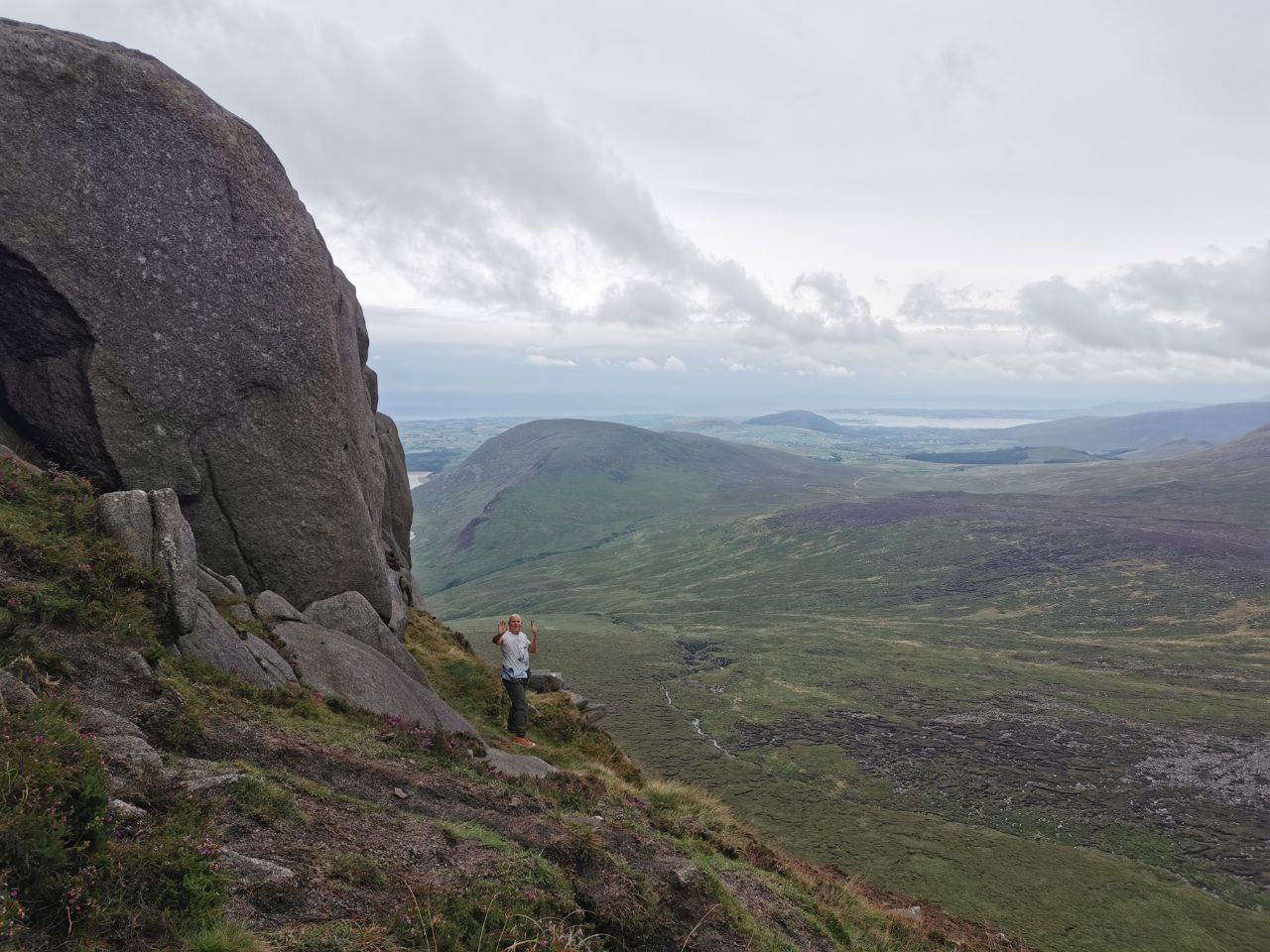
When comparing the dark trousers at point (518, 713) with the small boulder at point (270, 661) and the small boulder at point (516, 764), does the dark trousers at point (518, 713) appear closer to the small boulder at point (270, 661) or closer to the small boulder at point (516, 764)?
the small boulder at point (516, 764)

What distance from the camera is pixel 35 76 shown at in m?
21.7

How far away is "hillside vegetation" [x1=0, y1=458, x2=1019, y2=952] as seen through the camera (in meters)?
7.73

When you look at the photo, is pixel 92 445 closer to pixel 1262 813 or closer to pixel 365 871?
pixel 365 871

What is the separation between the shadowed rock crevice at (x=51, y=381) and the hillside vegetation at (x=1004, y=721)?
37.9 metres

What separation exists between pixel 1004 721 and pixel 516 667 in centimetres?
7002

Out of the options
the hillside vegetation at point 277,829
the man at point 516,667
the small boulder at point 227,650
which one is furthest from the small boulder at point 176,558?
the man at point 516,667

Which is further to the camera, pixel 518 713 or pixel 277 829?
pixel 518 713

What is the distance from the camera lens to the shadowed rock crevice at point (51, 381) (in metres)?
21.6

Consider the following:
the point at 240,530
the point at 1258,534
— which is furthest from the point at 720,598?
the point at 240,530

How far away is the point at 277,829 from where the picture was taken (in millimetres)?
10414

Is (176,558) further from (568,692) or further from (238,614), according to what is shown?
(568,692)

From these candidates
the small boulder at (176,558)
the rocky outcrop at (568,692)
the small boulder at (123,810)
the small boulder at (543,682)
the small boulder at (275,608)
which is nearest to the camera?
the small boulder at (123,810)

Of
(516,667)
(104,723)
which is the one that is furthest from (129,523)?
(516,667)

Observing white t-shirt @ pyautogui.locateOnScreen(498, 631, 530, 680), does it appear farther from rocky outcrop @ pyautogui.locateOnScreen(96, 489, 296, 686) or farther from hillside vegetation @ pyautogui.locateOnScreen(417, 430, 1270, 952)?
hillside vegetation @ pyautogui.locateOnScreen(417, 430, 1270, 952)
